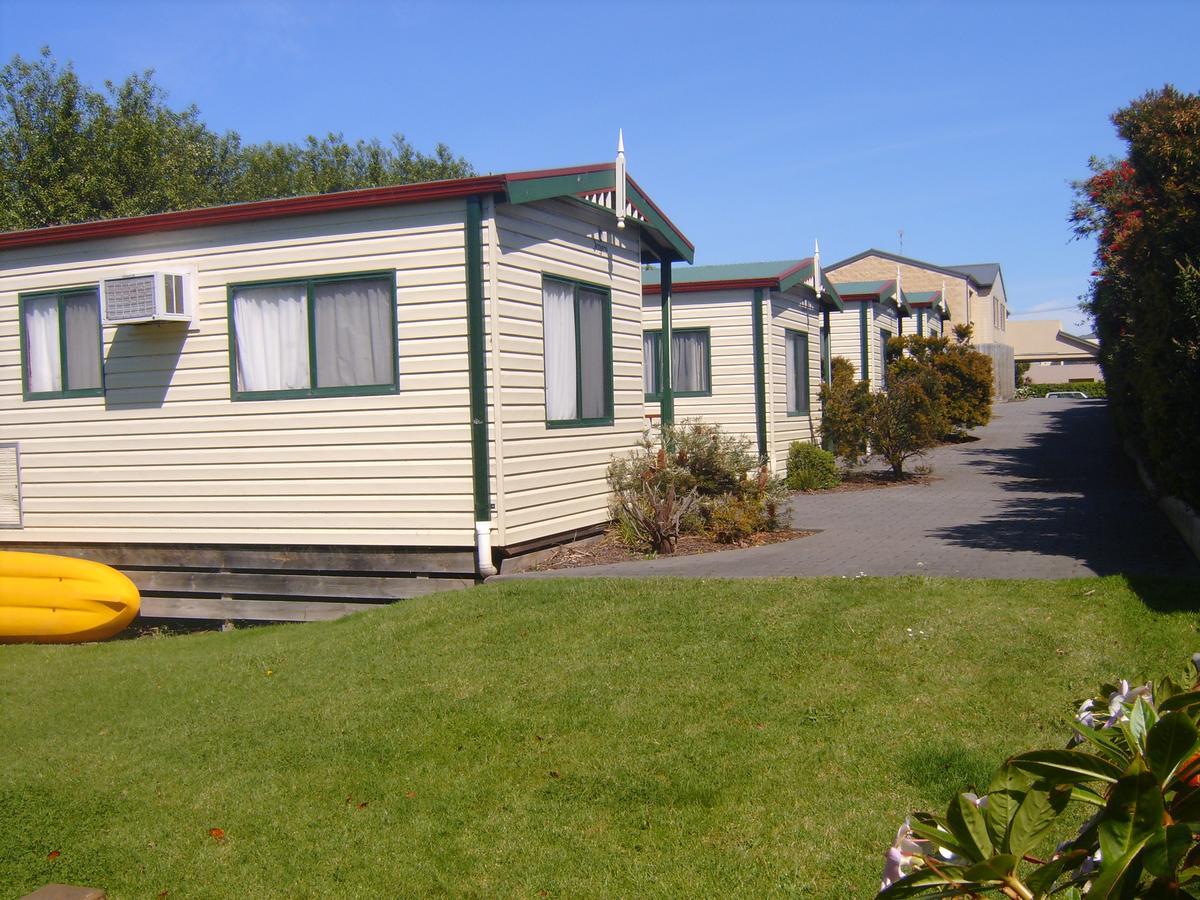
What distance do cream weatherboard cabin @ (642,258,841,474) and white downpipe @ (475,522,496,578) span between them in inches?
300

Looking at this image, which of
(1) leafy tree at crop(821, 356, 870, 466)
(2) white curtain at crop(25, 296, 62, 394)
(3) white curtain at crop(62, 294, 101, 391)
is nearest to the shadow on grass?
(1) leafy tree at crop(821, 356, 870, 466)

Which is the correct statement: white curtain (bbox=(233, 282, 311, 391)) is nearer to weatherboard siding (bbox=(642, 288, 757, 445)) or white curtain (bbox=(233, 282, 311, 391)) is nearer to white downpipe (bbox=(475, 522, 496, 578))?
white downpipe (bbox=(475, 522, 496, 578))

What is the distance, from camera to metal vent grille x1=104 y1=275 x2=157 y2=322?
11031mm

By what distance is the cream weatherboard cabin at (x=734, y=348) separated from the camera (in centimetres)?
1773

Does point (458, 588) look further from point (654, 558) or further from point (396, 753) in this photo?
point (396, 753)

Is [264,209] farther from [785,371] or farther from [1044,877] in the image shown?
[1044,877]

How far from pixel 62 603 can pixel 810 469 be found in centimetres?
1089

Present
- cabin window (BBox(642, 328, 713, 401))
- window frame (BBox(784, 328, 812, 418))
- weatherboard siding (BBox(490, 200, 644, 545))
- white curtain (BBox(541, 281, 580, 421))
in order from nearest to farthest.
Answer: weatherboard siding (BBox(490, 200, 644, 545))
white curtain (BBox(541, 281, 580, 421))
cabin window (BBox(642, 328, 713, 401))
window frame (BBox(784, 328, 812, 418))

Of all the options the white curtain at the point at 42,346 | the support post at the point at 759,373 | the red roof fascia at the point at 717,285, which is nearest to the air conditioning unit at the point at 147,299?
the white curtain at the point at 42,346

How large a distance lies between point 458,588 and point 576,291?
11.6 feet

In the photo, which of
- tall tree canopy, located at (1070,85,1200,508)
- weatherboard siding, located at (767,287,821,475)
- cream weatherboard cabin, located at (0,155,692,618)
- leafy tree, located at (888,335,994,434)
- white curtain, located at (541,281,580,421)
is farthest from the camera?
leafy tree, located at (888,335,994,434)

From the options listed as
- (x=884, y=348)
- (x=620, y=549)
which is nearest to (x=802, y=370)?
(x=884, y=348)

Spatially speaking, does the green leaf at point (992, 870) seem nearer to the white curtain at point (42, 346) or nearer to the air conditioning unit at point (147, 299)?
the air conditioning unit at point (147, 299)

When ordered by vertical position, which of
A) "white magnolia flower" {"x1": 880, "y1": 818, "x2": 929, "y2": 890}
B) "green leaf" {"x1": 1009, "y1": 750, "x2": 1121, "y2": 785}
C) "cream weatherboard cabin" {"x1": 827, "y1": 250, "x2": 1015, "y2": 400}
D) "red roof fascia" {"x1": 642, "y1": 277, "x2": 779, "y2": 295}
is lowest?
"white magnolia flower" {"x1": 880, "y1": 818, "x2": 929, "y2": 890}
